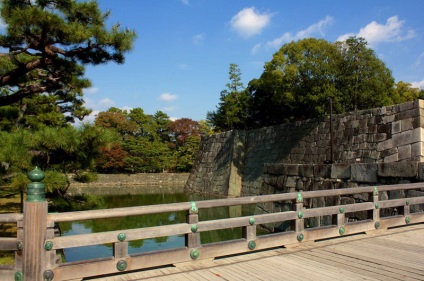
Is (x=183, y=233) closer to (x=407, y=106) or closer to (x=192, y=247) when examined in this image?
(x=192, y=247)

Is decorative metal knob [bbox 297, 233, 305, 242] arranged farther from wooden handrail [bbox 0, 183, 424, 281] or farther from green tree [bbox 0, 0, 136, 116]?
green tree [bbox 0, 0, 136, 116]

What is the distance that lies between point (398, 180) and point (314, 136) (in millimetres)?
7866

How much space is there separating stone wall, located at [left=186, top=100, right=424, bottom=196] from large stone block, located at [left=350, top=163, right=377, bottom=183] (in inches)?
76.5

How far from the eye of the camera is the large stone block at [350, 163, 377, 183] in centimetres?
644

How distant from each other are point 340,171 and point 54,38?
18.1 feet

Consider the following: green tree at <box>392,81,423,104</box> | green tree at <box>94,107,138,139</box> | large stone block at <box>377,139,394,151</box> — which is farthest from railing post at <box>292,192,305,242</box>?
green tree at <box>94,107,138,139</box>

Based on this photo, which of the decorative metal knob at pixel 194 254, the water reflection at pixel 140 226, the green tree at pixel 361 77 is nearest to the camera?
the decorative metal knob at pixel 194 254

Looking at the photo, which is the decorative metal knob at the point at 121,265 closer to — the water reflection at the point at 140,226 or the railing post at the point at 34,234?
the railing post at the point at 34,234

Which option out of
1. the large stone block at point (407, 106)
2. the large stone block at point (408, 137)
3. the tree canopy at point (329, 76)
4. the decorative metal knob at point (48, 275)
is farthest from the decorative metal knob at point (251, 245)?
the tree canopy at point (329, 76)

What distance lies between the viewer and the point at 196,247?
3451 mm

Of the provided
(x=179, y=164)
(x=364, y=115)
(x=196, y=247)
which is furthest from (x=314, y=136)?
(x=179, y=164)

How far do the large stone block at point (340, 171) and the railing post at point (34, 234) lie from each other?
5.66 m

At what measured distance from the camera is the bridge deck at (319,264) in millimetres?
2979

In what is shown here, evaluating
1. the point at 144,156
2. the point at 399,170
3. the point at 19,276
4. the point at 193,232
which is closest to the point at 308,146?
the point at 399,170
